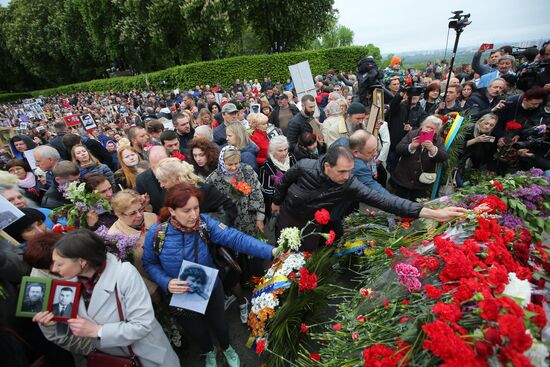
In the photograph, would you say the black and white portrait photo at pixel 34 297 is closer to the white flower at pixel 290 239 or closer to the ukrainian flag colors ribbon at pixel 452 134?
the white flower at pixel 290 239

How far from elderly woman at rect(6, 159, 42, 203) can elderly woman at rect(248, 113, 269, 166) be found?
3.68 m

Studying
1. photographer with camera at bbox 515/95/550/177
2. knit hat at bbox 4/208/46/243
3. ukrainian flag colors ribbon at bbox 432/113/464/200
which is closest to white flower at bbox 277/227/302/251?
knit hat at bbox 4/208/46/243

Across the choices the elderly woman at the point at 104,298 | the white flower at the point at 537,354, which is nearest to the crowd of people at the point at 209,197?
the elderly woman at the point at 104,298

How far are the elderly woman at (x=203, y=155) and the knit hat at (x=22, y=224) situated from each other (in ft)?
5.87

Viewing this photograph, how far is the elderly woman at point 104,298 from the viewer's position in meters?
1.91

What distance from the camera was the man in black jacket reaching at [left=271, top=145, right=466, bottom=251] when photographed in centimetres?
267

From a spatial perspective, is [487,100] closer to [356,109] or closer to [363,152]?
[356,109]

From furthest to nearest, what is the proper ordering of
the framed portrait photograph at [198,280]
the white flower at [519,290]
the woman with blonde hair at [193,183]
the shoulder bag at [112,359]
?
the woman with blonde hair at [193,183] → the framed portrait photograph at [198,280] → the shoulder bag at [112,359] → the white flower at [519,290]

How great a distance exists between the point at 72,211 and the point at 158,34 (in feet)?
76.3

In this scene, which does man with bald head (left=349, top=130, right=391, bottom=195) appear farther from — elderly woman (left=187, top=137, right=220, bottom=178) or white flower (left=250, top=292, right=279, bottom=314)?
elderly woman (left=187, top=137, right=220, bottom=178)

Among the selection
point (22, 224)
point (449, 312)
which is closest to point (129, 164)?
point (22, 224)

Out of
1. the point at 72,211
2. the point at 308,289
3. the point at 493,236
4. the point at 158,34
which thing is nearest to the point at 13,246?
the point at 72,211

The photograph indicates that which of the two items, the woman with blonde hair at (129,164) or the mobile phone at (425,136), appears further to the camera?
the woman with blonde hair at (129,164)

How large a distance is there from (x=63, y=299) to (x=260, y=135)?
3700 millimetres
